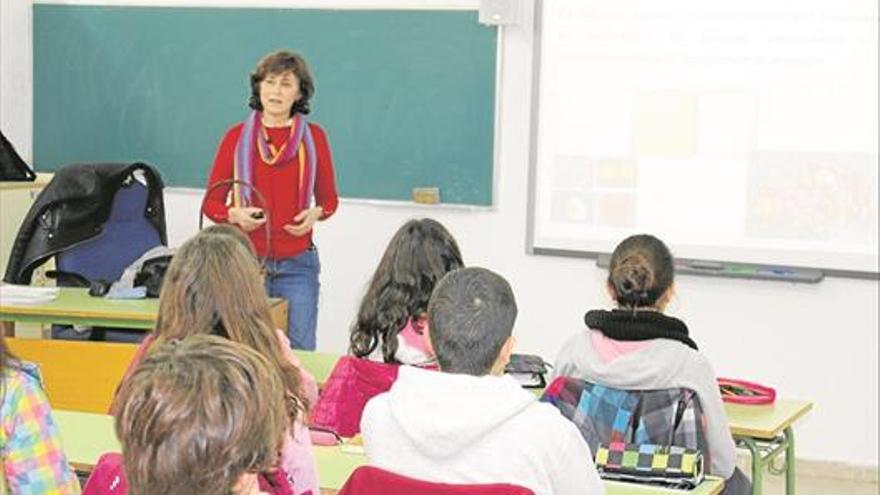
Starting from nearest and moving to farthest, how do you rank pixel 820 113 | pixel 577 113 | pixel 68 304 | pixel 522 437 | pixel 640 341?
pixel 522 437 → pixel 640 341 → pixel 68 304 → pixel 820 113 → pixel 577 113

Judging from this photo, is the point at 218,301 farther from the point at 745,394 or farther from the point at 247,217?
the point at 247,217

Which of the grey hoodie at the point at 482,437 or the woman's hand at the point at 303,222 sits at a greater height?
the woman's hand at the point at 303,222

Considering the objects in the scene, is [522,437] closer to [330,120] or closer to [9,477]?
[9,477]

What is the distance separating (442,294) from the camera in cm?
289

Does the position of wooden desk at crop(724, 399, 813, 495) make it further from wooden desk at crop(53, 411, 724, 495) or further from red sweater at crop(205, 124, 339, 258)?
red sweater at crop(205, 124, 339, 258)

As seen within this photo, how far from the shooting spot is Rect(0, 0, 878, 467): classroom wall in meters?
6.35

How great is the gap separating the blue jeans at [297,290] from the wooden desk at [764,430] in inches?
73.5

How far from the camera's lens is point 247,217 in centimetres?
554

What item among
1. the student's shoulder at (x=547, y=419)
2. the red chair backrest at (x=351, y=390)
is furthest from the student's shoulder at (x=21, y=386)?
the red chair backrest at (x=351, y=390)

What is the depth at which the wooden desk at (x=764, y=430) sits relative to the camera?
4145mm

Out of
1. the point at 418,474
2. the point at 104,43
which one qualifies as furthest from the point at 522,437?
the point at 104,43

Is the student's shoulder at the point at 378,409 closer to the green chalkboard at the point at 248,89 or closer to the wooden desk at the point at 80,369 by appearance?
the wooden desk at the point at 80,369

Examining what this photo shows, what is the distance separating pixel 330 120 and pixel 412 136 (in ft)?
1.36

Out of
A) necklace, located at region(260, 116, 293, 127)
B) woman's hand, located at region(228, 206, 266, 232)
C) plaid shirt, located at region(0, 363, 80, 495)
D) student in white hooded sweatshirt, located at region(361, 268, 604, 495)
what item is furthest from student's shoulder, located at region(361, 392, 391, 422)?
necklace, located at region(260, 116, 293, 127)
